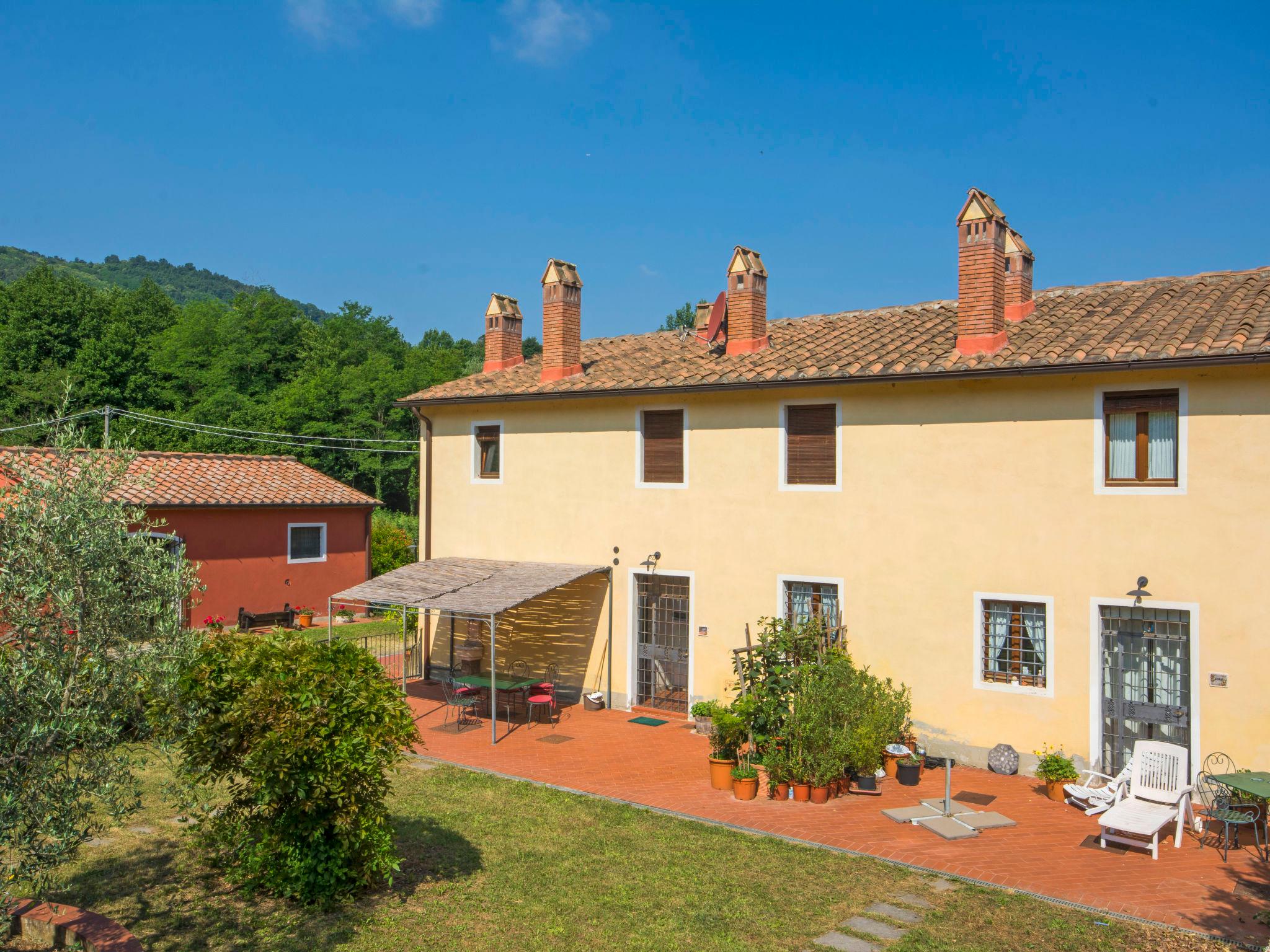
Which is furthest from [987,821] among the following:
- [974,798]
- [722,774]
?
[722,774]

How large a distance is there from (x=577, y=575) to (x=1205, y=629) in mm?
9699

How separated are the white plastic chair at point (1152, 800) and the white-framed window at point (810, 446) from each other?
5689 mm

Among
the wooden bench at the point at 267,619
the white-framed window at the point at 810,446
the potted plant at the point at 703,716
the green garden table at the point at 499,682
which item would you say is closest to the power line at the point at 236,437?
the wooden bench at the point at 267,619

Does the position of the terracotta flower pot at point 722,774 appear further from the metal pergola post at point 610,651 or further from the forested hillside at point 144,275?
the forested hillside at point 144,275

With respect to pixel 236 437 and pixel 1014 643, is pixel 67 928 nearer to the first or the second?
pixel 1014 643

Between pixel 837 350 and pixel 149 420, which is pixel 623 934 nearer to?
pixel 837 350

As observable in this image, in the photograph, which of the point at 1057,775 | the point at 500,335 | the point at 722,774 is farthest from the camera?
the point at 500,335

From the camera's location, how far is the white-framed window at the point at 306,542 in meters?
27.5

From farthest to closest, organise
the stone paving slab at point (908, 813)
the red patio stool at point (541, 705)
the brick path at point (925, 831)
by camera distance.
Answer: the red patio stool at point (541, 705), the stone paving slab at point (908, 813), the brick path at point (925, 831)

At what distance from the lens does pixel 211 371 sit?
5462 centimetres

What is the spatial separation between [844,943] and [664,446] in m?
10.0

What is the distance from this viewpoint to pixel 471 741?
610 inches

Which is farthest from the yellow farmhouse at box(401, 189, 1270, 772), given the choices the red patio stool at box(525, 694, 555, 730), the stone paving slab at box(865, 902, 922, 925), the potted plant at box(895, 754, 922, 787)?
the stone paving slab at box(865, 902, 922, 925)

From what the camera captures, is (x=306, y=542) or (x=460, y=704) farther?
(x=306, y=542)
